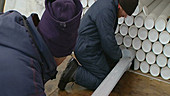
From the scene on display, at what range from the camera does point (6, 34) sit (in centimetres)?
56

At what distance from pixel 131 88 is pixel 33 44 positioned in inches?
53.4

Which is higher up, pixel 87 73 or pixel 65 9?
pixel 65 9

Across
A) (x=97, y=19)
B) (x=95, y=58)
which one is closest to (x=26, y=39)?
(x=97, y=19)

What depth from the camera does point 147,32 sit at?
1.82m

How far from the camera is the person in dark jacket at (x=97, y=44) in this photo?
4.84 ft

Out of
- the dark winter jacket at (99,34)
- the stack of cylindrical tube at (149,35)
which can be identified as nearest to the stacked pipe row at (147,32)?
the stack of cylindrical tube at (149,35)

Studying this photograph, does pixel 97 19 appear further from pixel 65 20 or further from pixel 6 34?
pixel 6 34

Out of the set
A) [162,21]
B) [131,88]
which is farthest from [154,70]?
[162,21]

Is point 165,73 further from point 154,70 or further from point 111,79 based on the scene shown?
point 111,79

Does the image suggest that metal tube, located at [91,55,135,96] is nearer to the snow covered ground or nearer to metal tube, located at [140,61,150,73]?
metal tube, located at [140,61,150,73]

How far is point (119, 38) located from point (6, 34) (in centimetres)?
163

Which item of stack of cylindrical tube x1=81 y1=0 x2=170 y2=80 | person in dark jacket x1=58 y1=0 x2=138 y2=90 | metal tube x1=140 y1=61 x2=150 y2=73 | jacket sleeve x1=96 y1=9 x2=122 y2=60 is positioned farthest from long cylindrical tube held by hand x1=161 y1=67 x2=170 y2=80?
jacket sleeve x1=96 y1=9 x2=122 y2=60

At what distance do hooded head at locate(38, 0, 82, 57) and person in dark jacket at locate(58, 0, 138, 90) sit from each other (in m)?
0.79

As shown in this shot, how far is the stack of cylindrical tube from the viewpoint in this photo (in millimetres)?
1727
